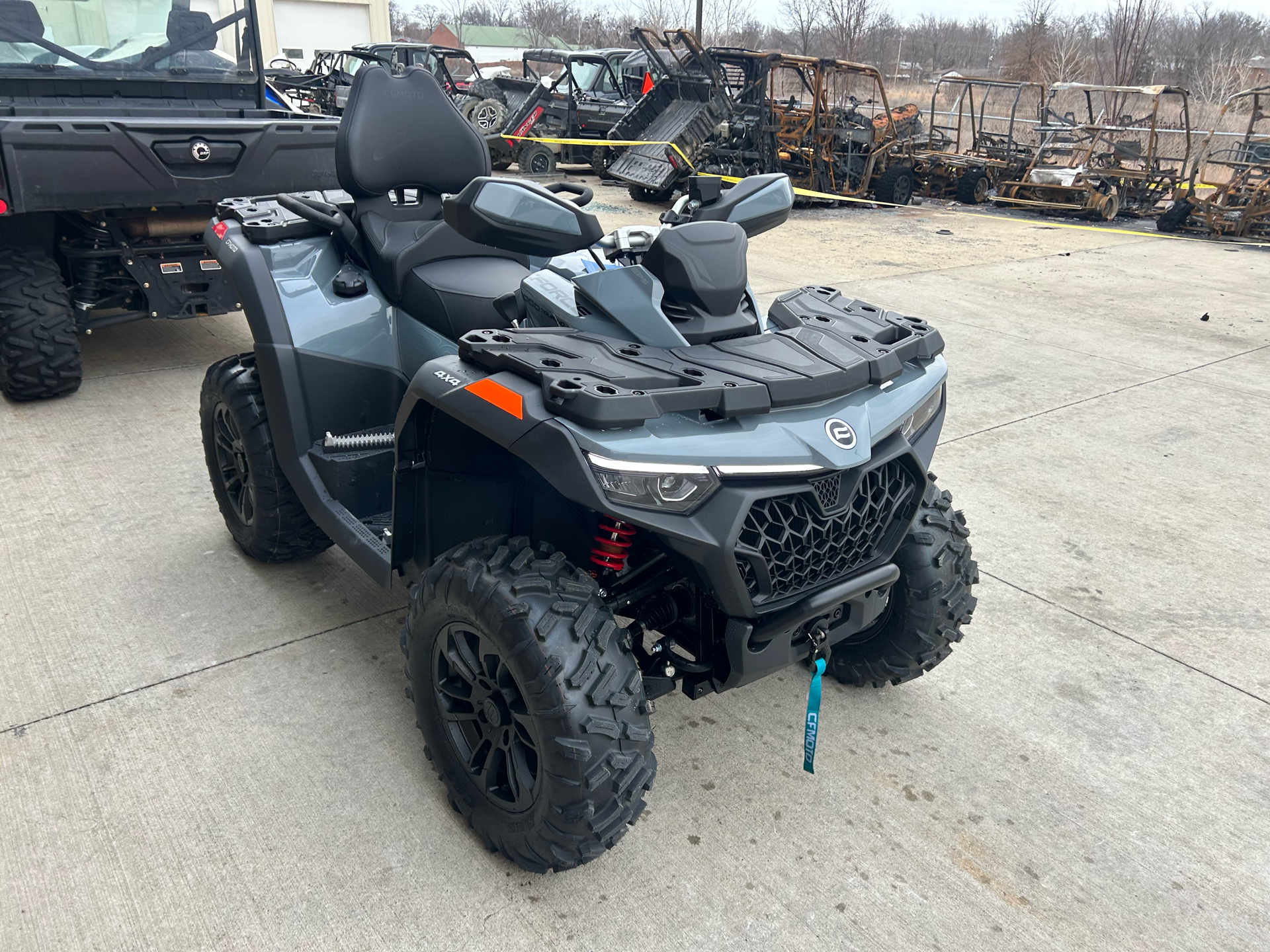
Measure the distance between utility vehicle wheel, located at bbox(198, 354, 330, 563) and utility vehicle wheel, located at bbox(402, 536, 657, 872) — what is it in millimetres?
1112

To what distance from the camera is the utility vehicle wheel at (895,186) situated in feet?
46.9

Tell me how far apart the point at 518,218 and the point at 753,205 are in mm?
643

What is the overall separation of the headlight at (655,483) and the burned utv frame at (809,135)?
12.2 metres

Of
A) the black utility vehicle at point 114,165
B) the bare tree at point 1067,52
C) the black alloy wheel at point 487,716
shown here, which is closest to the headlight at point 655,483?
the black alloy wheel at point 487,716

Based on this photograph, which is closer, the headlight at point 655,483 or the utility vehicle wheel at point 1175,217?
the headlight at point 655,483

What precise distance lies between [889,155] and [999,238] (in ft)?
12.1

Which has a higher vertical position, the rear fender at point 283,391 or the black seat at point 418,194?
the black seat at point 418,194

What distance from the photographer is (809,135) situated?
13.8 m

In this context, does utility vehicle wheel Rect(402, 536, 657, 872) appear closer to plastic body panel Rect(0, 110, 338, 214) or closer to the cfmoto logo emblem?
the cfmoto logo emblem

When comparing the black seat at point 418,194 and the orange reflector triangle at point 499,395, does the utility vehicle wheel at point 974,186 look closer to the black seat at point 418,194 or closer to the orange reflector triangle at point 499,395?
the black seat at point 418,194

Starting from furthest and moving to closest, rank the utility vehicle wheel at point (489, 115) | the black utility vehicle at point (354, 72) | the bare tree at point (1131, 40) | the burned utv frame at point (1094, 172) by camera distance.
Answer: the bare tree at point (1131, 40) → the black utility vehicle at point (354, 72) → the utility vehicle wheel at point (489, 115) → the burned utv frame at point (1094, 172)

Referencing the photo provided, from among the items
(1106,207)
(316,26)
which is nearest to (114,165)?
(1106,207)

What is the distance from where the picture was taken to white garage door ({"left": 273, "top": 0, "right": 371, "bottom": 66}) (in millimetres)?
30750

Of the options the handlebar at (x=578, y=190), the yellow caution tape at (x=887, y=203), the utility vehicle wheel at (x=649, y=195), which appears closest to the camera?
the handlebar at (x=578, y=190)
